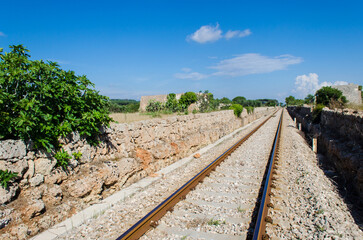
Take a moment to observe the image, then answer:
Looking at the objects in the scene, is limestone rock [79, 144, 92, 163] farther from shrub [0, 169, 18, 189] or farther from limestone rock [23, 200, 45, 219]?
shrub [0, 169, 18, 189]

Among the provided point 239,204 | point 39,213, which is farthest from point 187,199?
point 39,213

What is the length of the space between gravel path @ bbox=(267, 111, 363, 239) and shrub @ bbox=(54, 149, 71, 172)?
4237mm

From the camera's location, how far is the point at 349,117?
9.00 m

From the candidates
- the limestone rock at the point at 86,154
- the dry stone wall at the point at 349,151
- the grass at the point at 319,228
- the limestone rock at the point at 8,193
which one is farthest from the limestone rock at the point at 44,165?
the dry stone wall at the point at 349,151

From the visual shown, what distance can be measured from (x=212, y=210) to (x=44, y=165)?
3524 mm

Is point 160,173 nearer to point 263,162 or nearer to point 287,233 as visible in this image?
point 263,162

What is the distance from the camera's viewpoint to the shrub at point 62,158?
15.7ft

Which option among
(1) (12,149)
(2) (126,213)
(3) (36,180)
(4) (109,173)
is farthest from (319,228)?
(1) (12,149)

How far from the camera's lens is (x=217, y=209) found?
464 centimetres

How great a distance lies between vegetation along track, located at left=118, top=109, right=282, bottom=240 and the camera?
3.78 m

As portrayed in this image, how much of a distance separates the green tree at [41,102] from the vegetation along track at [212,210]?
2.56m

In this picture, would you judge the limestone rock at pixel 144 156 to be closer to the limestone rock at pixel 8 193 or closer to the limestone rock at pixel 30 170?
the limestone rock at pixel 30 170

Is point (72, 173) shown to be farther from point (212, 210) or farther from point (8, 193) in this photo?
point (212, 210)

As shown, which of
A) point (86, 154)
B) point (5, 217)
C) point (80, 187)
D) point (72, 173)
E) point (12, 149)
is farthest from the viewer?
point (86, 154)
